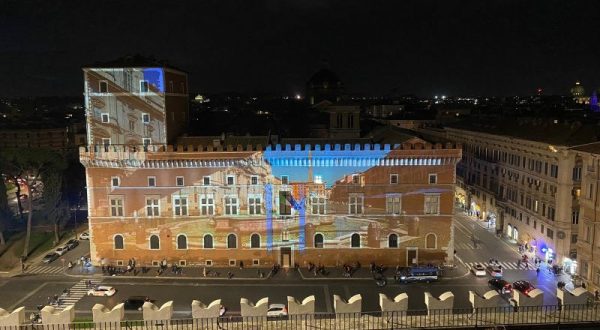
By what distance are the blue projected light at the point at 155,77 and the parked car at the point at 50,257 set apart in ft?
58.3

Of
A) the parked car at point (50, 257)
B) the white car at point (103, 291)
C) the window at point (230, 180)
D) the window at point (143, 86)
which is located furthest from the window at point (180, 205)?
the parked car at point (50, 257)

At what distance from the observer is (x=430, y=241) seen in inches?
1586

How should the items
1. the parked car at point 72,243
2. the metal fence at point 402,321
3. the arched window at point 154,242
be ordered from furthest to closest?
the parked car at point 72,243 → the arched window at point 154,242 → the metal fence at point 402,321

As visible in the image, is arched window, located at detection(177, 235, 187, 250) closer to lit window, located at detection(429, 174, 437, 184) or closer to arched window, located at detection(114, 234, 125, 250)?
arched window, located at detection(114, 234, 125, 250)

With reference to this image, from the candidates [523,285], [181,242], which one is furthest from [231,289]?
[523,285]

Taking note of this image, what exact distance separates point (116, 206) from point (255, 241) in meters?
11.6

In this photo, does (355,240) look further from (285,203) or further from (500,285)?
(500,285)

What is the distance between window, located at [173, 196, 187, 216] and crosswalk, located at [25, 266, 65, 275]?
10489mm

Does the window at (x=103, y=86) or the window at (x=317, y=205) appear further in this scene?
the window at (x=103, y=86)

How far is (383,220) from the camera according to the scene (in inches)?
1583

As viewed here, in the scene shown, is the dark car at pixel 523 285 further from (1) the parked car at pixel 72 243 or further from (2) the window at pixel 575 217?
(1) the parked car at pixel 72 243

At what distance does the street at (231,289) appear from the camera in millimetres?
33469

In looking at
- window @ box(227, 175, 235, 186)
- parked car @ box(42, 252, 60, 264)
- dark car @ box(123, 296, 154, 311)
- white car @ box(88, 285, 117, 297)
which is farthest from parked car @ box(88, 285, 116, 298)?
window @ box(227, 175, 235, 186)

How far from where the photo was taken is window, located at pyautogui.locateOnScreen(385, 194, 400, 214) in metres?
39.9
